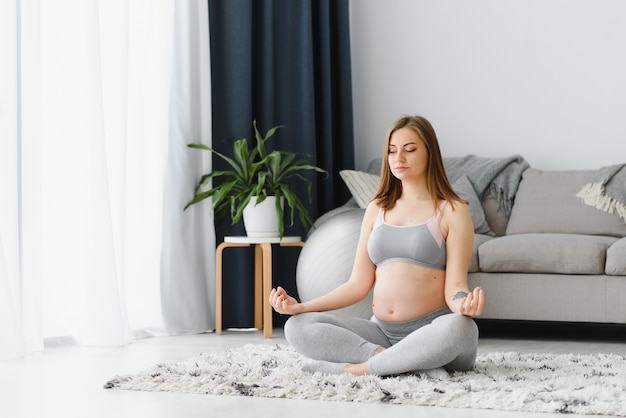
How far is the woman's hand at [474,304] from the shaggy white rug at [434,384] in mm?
185

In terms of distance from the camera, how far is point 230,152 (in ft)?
14.3

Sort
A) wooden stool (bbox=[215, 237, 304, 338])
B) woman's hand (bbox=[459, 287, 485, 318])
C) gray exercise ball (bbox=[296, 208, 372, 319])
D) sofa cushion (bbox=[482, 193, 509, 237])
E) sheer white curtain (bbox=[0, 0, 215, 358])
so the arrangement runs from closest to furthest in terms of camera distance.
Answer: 1. woman's hand (bbox=[459, 287, 485, 318])
2. sheer white curtain (bbox=[0, 0, 215, 358])
3. gray exercise ball (bbox=[296, 208, 372, 319])
4. wooden stool (bbox=[215, 237, 304, 338])
5. sofa cushion (bbox=[482, 193, 509, 237])

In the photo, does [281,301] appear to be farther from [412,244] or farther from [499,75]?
[499,75]

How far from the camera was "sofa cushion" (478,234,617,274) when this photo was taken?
3588 millimetres

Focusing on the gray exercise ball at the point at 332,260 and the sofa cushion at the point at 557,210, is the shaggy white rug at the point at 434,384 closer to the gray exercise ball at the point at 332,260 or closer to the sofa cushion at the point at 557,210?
the gray exercise ball at the point at 332,260

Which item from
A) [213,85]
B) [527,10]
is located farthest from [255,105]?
[527,10]

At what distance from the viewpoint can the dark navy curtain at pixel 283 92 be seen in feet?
14.1

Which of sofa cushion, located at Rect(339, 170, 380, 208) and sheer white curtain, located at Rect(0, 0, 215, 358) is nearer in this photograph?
sheer white curtain, located at Rect(0, 0, 215, 358)

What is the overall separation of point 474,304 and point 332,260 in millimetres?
1384

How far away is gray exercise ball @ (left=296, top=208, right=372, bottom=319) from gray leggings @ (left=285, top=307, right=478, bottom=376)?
0.94 meters

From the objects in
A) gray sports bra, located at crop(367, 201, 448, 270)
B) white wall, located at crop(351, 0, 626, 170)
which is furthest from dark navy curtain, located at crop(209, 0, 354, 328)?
gray sports bra, located at crop(367, 201, 448, 270)

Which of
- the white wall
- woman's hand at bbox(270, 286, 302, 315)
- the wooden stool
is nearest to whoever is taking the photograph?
woman's hand at bbox(270, 286, 302, 315)

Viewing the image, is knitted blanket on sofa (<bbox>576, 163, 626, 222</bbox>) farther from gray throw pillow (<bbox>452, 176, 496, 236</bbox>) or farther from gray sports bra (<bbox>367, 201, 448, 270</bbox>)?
gray sports bra (<bbox>367, 201, 448, 270</bbox>)

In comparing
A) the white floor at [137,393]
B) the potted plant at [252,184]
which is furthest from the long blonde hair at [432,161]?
the potted plant at [252,184]
